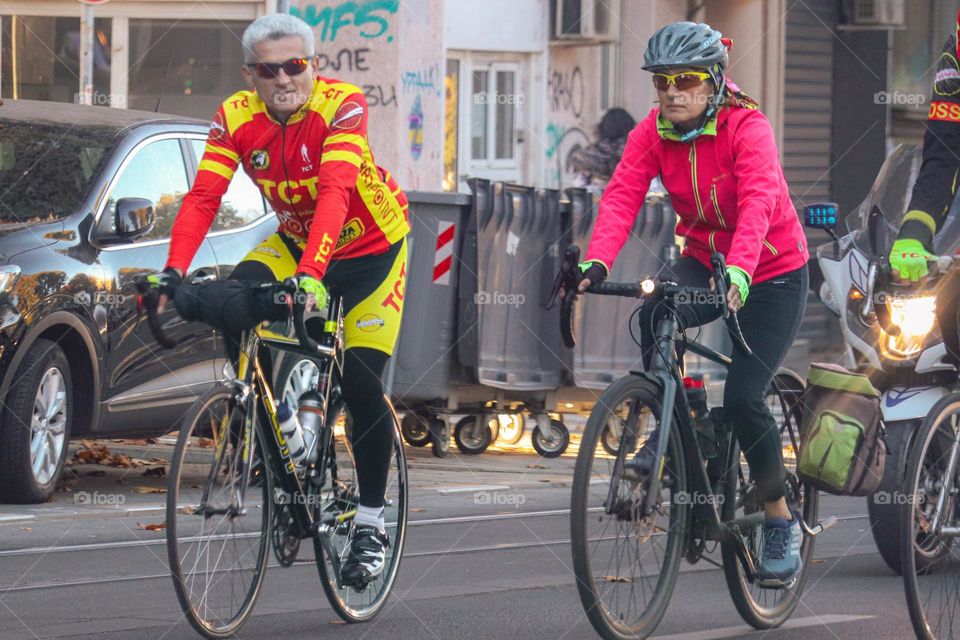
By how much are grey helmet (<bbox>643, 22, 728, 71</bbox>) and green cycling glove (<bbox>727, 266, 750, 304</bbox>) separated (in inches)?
25.1

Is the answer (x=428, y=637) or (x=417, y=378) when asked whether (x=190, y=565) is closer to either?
(x=428, y=637)

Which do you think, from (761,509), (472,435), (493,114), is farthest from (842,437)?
(493,114)

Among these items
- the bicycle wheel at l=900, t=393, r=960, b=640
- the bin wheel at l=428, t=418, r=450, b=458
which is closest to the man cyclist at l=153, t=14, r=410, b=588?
the bicycle wheel at l=900, t=393, r=960, b=640

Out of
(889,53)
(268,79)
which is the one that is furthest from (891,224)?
(889,53)

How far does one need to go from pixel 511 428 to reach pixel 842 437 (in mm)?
6948

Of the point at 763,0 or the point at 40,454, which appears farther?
the point at 763,0

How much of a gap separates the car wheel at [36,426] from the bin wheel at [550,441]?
169 inches

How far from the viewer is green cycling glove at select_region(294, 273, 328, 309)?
520 cm

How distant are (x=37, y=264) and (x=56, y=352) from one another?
424 mm

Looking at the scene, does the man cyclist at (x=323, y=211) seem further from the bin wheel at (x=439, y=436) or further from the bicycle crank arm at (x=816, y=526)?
the bin wheel at (x=439, y=436)

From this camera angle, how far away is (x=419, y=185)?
57.7ft

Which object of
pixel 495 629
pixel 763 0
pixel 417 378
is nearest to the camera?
pixel 495 629

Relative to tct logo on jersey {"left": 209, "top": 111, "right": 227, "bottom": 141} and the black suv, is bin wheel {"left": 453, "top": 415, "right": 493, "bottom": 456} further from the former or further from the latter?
tct logo on jersey {"left": 209, "top": 111, "right": 227, "bottom": 141}

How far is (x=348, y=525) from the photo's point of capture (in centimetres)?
598
